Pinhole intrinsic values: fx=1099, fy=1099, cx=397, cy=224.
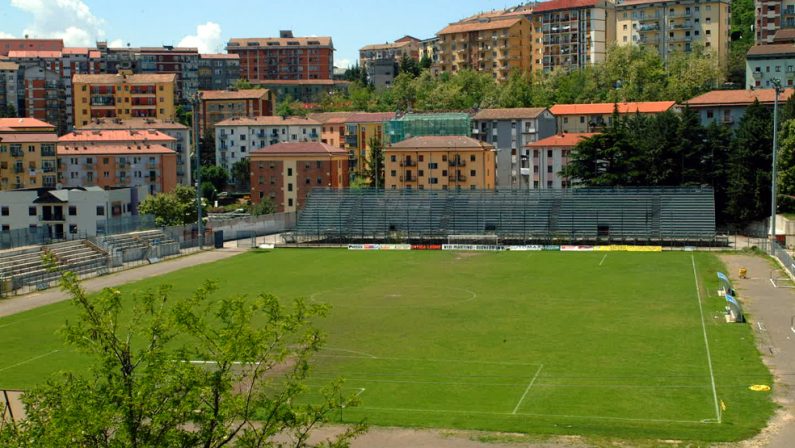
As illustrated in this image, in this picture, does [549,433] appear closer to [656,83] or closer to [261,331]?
[261,331]

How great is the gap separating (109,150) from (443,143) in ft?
116

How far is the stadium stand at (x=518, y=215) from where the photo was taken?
80188 mm

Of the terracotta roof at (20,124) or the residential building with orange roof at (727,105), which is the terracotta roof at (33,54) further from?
the residential building with orange roof at (727,105)

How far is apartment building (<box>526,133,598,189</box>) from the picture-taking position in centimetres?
10550

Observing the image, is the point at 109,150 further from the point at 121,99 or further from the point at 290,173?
the point at 121,99

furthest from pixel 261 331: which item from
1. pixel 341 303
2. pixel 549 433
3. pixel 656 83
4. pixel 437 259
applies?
pixel 656 83

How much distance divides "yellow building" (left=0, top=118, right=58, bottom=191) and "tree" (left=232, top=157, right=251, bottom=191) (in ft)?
85.8

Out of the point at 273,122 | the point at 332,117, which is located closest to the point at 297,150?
the point at 273,122

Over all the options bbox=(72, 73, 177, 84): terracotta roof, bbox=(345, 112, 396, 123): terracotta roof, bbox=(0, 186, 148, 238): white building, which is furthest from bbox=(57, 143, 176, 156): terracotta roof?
bbox=(72, 73, 177, 84): terracotta roof

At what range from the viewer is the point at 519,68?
573 feet

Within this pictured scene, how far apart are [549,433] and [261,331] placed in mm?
12628

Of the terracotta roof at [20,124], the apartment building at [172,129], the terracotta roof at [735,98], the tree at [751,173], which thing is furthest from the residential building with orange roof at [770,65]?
the terracotta roof at [20,124]

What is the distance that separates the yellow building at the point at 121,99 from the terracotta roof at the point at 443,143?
55741 millimetres

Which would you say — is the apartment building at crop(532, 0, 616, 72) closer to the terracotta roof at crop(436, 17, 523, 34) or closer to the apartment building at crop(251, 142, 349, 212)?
the terracotta roof at crop(436, 17, 523, 34)
